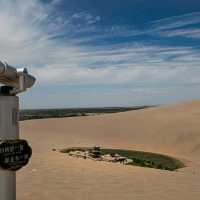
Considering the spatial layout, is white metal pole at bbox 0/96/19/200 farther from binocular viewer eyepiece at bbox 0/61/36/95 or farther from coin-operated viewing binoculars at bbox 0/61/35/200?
binocular viewer eyepiece at bbox 0/61/36/95

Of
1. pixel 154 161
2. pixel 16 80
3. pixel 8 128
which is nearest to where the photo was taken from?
pixel 8 128

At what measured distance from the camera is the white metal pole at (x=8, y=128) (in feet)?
14.4

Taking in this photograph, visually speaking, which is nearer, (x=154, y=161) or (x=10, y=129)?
(x=10, y=129)

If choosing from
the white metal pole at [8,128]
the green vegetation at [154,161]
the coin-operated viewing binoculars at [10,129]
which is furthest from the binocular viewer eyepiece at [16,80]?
the green vegetation at [154,161]

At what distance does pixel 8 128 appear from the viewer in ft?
14.6

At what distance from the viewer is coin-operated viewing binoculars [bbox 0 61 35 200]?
4359 millimetres

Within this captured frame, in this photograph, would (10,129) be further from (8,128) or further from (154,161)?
(154,161)

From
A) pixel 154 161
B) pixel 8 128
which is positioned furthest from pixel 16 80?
pixel 154 161

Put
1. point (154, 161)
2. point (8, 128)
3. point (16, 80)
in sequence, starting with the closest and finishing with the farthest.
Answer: point (8, 128)
point (16, 80)
point (154, 161)

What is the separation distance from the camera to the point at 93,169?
12.9m

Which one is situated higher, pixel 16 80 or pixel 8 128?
pixel 16 80

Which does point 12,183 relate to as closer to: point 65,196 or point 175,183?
point 65,196

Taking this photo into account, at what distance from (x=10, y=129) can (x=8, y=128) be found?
0.09 feet

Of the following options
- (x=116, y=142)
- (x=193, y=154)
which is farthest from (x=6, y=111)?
(x=116, y=142)
